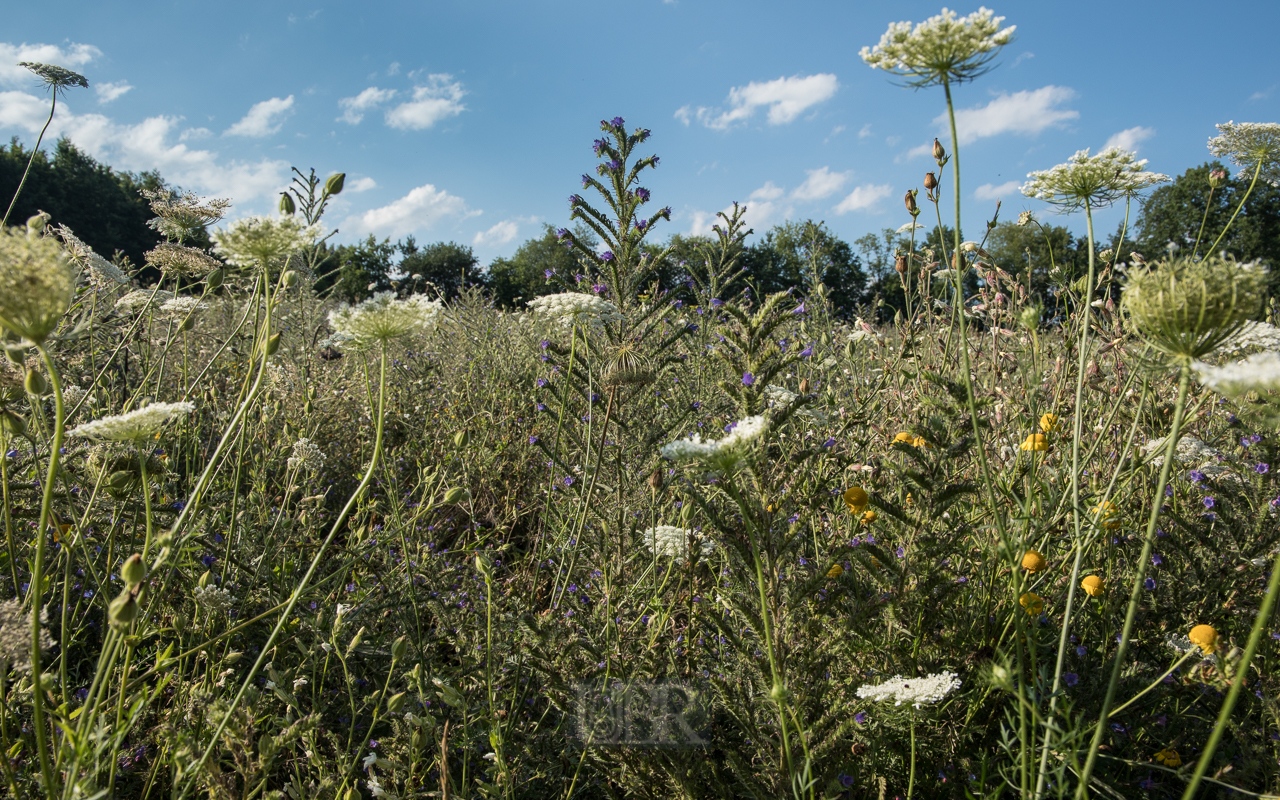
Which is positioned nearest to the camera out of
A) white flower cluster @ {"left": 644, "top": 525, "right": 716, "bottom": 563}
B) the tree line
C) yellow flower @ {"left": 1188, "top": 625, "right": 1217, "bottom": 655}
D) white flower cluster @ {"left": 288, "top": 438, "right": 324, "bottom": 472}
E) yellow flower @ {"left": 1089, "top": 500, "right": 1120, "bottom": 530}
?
yellow flower @ {"left": 1188, "top": 625, "right": 1217, "bottom": 655}

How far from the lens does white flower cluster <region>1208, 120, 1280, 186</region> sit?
2.20m

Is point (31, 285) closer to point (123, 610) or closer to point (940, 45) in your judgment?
point (123, 610)

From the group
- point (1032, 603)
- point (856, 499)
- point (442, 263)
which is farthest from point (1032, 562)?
point (442, 263)

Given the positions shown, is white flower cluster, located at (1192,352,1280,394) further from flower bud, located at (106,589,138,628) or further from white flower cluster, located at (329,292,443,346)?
flower bud, located at (106,589,138,628)

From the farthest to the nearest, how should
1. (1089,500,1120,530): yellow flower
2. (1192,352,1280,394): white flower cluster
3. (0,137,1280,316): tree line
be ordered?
(0,137,1280,316): tree line → (1089,500,1120,530): yellow flower → (1192,352,1280,394): white flower cluster

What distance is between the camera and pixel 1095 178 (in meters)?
1.73

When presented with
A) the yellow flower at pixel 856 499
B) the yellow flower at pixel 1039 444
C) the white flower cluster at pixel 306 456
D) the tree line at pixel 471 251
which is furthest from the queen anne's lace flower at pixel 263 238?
the tree line at pixel 471 251

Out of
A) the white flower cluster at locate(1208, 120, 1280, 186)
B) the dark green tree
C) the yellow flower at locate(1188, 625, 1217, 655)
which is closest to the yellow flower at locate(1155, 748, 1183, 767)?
the yellow flower at locate(1188, 625, 1217, 655)

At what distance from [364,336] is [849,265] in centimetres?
3877

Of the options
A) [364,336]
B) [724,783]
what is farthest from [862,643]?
[364,336]

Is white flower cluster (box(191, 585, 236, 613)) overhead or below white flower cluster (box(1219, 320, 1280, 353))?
below

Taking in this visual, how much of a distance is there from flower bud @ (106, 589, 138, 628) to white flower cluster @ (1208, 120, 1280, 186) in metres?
3.28

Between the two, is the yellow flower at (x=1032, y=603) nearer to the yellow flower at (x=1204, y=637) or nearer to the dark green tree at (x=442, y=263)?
the yellow flower at (x=1204, y=637)

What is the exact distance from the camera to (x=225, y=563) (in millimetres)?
1827
